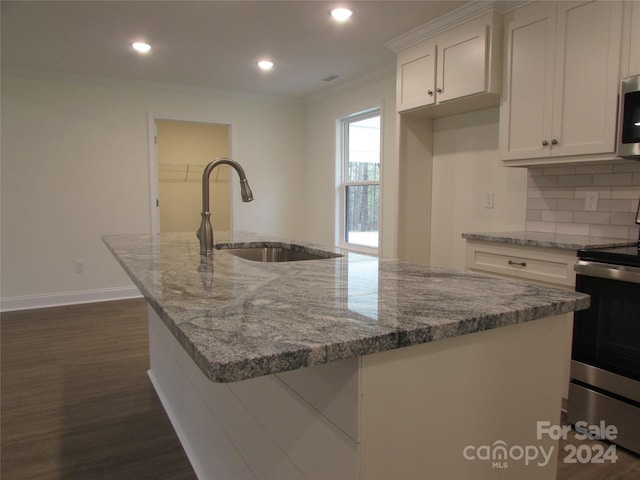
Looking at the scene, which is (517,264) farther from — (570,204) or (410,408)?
(410,408)

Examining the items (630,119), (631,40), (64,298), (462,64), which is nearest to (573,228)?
(630,119)

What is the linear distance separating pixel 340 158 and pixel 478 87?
2451 millimetres

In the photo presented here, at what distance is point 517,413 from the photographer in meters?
1.06

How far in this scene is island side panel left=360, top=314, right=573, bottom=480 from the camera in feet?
2.69

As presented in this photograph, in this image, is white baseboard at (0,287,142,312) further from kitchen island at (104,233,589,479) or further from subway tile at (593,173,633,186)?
subway tile at (593,173,633,186)

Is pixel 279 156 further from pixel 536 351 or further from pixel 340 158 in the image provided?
pixel 536 351

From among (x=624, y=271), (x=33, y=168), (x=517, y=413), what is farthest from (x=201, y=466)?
(x=33, y=168)

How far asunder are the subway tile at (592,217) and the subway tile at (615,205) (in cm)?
3

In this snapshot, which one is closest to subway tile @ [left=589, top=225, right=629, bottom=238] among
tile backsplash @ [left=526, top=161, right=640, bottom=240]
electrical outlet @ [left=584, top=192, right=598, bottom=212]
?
tile backsplash @ [left=526, top=161, right=640, bottom=240]

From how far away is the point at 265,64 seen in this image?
4086mm

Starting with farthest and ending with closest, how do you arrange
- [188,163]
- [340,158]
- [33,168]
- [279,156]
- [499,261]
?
[188,163] < [279,156] < [340,158] < [33,168] < [499,261]

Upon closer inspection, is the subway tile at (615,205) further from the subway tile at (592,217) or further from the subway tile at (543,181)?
the subway tile at (543,181)

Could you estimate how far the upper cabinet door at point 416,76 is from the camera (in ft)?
10.3

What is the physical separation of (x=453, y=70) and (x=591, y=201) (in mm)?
1210
